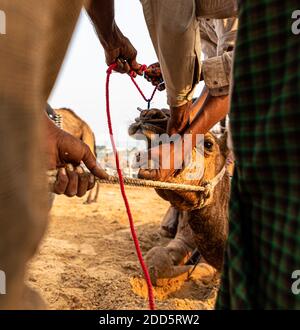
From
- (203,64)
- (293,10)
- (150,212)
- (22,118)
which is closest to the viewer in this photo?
(22,118)

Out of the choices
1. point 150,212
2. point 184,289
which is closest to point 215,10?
point 184,289

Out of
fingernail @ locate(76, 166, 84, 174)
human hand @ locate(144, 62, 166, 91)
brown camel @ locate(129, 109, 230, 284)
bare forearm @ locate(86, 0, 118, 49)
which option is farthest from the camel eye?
fingernail @ locate(76, 166, 84, 174)

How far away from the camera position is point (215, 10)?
1.89 metres

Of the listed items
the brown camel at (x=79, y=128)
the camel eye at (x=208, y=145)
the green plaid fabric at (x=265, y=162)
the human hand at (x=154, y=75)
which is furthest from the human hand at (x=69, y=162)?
the brown camel at (x=79, y=128)

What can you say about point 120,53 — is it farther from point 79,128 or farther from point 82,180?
point 79,128

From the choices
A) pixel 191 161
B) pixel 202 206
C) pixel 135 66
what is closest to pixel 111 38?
pixel 135 66

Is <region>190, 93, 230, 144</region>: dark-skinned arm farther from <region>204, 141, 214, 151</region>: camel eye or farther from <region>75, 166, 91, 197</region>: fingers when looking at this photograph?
<region>75, 166, 91, 197</region>: fingers

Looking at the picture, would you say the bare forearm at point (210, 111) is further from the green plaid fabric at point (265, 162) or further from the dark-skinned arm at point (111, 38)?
the green plaid fabric at point (265, 162)

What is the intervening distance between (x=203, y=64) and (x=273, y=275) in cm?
169

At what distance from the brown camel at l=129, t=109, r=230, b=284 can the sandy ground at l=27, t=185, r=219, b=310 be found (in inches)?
6.8

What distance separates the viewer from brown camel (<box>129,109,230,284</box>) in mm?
2102

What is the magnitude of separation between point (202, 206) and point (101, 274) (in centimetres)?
111

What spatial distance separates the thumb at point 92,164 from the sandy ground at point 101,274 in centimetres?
93
